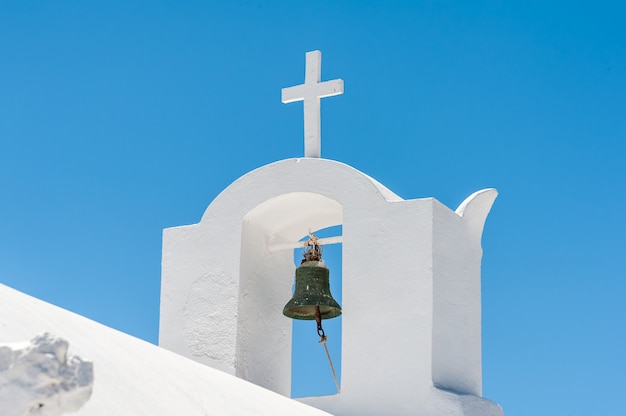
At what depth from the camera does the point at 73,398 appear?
375cm

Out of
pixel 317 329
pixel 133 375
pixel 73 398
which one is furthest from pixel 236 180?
pixel 73 398

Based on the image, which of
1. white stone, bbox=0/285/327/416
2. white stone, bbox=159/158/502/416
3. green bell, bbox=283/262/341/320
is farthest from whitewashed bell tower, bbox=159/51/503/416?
white stone, bbox=0/285/327/416

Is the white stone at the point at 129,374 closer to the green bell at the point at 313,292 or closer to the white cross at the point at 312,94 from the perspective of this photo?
the green bell at the point at 313,292

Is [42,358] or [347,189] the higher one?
[347,189]

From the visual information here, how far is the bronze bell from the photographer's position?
384 inches

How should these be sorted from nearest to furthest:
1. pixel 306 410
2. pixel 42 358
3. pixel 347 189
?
pixel 42 358 < pixel 306 410 < pixel 347 189

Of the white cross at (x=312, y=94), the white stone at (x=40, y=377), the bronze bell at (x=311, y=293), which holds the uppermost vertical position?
the white cross at (x=312, y=94)

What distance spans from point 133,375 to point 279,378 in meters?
4.30

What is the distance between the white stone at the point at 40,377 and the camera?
3693 mm

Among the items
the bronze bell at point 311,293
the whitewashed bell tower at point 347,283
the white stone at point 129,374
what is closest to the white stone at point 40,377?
the white stone at point 129,374

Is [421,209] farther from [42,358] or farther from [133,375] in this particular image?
[42,358]

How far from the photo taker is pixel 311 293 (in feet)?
32.0

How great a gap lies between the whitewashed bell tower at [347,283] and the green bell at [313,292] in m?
0.22

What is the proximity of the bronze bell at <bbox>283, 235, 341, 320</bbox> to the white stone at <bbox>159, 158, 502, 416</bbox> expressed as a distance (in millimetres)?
227
